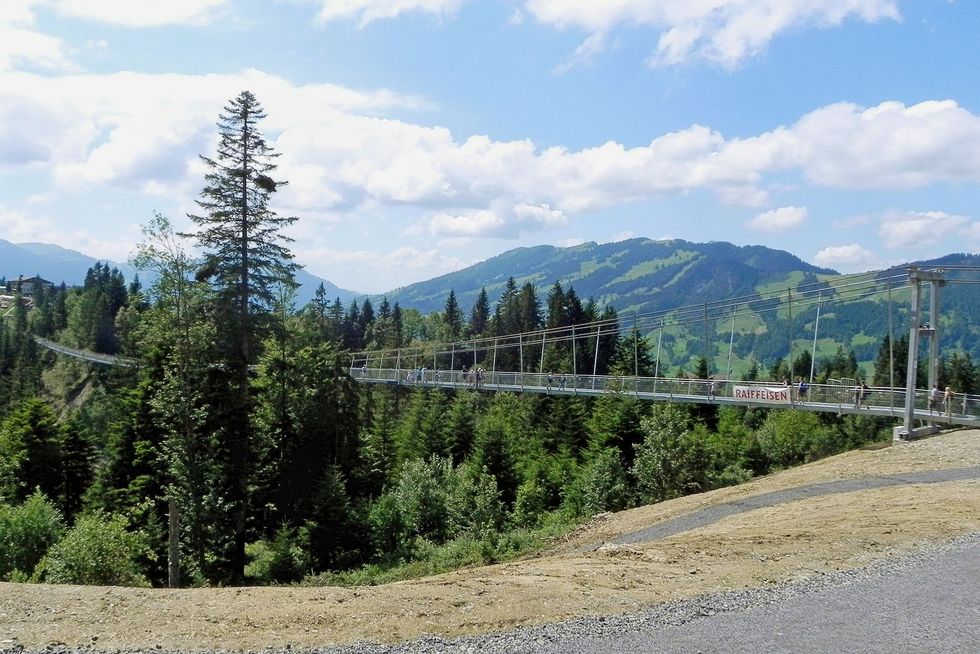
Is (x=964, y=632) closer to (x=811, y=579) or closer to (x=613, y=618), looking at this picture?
(x=811, y=579)

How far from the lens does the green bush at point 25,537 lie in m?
23.6

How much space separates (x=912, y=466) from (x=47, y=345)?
136 m

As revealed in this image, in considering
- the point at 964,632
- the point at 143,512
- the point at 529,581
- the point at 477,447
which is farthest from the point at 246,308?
the point at 964,632

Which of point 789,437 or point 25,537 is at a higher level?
point 789,437

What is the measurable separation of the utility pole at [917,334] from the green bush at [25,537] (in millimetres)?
28008

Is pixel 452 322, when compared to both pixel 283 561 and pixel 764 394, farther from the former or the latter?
pixel 283 561

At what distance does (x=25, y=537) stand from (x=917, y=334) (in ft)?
97.3

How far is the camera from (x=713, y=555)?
1307 cm

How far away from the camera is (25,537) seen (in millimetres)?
24422

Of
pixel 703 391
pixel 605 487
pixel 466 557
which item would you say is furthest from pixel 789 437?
pixel 466 557

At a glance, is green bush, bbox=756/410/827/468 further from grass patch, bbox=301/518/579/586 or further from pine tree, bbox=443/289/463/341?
pine tree, bbox=443/289/463/341

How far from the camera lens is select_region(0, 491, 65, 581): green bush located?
931 inches

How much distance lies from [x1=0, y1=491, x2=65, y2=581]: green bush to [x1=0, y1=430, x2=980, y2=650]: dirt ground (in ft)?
→ 44.8

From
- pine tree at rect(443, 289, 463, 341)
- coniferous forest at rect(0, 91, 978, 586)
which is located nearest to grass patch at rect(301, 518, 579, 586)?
coniferous forest at rect(0, 91, 978, 586)
